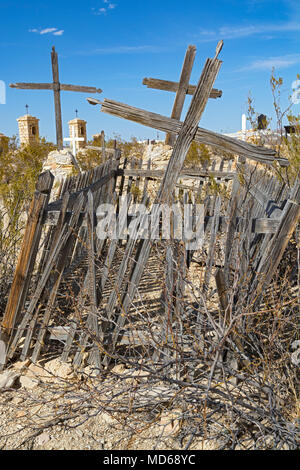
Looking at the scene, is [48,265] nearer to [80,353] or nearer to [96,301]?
[96,301]

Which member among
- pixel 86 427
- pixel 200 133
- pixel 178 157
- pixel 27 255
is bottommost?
pixel 86 427

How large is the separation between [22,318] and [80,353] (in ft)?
2.03

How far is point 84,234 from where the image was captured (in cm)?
523

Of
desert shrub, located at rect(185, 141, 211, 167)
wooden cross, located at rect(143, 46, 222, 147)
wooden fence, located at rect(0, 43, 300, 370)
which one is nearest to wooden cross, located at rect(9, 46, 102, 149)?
desert shrub, located at rect(185, 141, 211, 167)

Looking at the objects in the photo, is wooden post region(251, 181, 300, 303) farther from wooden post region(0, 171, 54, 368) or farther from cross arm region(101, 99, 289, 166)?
wooden post region(0, 171, 54, 368)

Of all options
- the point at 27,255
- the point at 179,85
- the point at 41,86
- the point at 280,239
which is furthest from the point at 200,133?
the point at 41,86

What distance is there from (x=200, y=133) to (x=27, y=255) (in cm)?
161

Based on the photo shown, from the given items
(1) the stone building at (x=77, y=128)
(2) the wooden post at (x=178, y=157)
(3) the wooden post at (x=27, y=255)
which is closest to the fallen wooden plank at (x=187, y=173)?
(2) the wooden post at (x=178, y=157)

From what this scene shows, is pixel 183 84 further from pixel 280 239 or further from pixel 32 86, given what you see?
pixel 32 86

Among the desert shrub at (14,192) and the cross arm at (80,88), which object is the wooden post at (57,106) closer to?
the cross arm at (80,88)

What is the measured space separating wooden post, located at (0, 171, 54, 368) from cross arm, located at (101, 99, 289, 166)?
2.47 feet

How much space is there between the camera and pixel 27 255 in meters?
2.96
